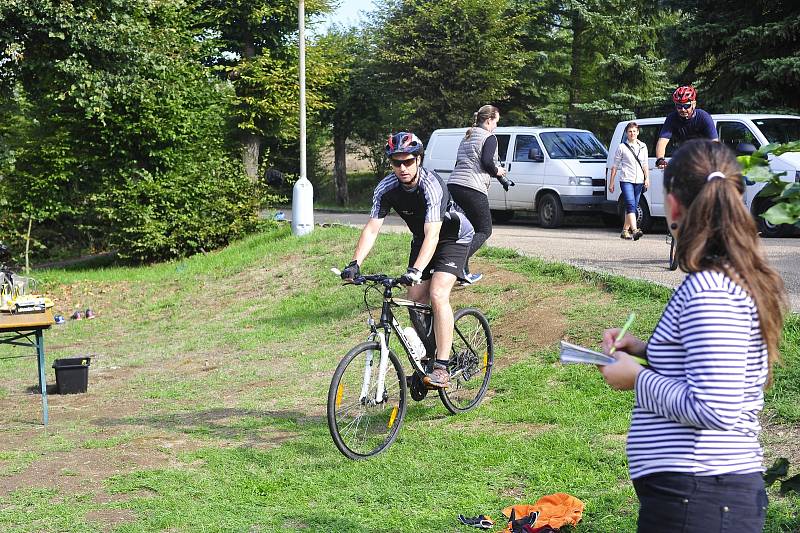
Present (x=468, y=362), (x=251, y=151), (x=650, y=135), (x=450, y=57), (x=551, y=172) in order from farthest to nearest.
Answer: (x=450, y=57) → (x=251, y=151) → (x=551, y=172) → (x=650, y=135) → (x=468, y=362)

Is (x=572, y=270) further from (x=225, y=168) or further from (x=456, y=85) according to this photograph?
(x=456, y=85)

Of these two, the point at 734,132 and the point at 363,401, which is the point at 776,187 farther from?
the point at 734,132

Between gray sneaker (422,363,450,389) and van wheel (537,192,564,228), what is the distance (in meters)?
12.5

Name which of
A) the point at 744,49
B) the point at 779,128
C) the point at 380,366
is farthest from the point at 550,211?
the point at 380,366

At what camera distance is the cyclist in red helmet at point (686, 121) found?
915cm

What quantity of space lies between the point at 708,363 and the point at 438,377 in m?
4.72

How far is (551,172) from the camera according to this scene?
19438mm

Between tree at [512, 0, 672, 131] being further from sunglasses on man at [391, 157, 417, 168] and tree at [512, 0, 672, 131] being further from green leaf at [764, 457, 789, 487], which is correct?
green leaf at [764, 457, 789, 487]

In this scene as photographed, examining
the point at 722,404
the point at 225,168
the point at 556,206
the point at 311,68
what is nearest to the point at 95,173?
the point at 225,168

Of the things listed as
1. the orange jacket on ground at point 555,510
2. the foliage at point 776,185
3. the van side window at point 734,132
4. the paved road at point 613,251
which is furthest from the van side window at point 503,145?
the foliage at point 776,185

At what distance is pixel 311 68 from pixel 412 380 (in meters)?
26.7

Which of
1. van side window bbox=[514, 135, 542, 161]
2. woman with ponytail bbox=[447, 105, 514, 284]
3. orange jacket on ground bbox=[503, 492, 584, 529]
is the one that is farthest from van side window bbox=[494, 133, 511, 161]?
orange jacket on ground bbox=[503, 492, 584, 529]

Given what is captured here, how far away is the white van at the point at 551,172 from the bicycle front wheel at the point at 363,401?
42.3 ft

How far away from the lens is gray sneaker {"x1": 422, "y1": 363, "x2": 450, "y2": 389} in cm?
718
